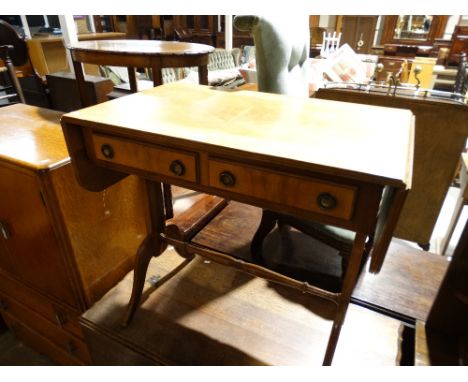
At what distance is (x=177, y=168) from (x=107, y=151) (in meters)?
0.22

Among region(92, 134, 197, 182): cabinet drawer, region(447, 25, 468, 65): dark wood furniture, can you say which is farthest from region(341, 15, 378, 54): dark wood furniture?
region(92, 134, 197, 182): cabinet drawer

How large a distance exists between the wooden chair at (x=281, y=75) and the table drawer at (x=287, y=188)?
1.43ft

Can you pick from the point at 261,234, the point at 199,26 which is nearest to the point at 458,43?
the point at 199,26

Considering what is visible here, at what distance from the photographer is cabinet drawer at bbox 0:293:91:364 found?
142 cm

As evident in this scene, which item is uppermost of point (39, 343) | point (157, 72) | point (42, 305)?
point (157, 72)

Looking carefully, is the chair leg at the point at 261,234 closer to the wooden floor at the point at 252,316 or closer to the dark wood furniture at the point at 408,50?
the wooden floor at the point at 252,316

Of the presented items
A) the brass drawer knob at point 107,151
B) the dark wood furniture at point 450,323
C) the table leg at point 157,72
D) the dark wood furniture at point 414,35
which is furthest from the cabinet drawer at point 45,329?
the dark wood furniture at point 414,35

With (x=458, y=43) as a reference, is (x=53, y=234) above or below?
below

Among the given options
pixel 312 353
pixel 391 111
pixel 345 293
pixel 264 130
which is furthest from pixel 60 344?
pixel 391 111

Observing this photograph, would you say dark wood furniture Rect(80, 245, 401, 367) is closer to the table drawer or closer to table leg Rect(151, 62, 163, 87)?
the table drawer

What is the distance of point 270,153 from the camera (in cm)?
67

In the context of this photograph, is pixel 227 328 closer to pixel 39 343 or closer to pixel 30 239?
pixel 30 239

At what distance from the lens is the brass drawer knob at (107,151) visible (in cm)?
90

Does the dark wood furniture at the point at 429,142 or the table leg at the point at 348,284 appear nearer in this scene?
the table leg at the point at 348,284
